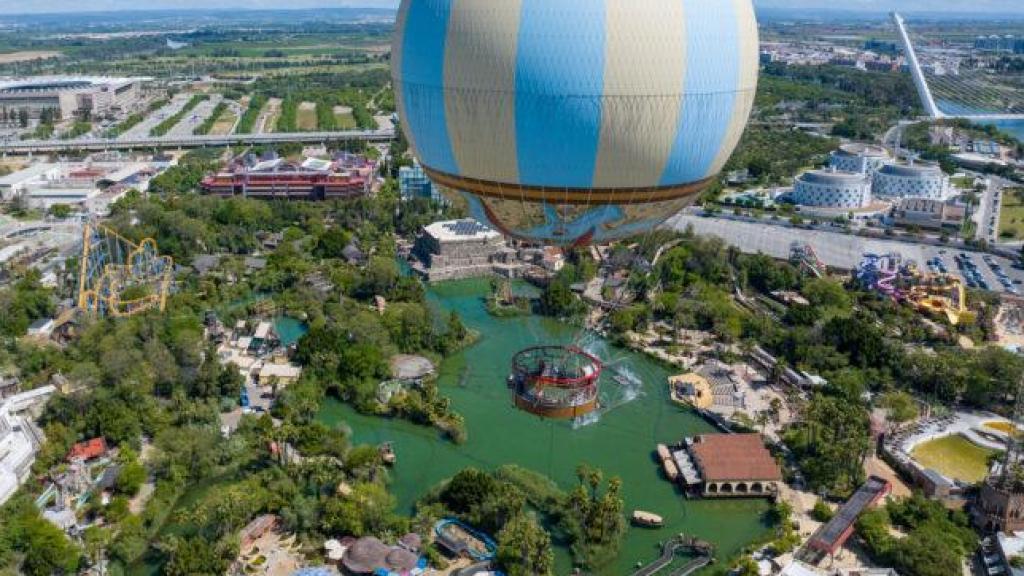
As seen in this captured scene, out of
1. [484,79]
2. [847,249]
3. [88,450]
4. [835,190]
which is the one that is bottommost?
[88,450]

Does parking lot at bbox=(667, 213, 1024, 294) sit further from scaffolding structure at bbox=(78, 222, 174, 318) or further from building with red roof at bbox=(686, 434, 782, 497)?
scaffolding structure at bbox=(78, 222, 174, 318)

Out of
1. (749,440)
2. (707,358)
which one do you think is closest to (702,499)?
(749,440)

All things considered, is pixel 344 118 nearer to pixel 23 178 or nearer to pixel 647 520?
pixel 23 178

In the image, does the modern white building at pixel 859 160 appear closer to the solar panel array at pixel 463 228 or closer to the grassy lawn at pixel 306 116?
the solar panel array at pixel 463 228

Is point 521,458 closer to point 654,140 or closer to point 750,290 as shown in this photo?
point 654,140

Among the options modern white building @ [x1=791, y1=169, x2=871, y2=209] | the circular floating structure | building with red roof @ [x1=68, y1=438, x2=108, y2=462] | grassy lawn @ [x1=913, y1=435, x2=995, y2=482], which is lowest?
building with red roof @ [x1=68, y1=438, x2=108, y2=462]

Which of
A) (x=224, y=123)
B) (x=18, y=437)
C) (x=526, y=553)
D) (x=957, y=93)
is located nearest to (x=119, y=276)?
(x=18, y=437)

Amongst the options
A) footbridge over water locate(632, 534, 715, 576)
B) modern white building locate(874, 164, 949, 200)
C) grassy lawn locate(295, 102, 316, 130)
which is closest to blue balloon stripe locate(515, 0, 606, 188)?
footbridge over water locate(632, 534, 715, 576)
